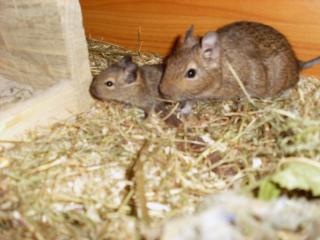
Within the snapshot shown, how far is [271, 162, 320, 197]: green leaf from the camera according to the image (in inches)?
98.9

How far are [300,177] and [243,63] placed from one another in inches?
65.8

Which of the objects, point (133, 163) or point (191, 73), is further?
point (191, 73)

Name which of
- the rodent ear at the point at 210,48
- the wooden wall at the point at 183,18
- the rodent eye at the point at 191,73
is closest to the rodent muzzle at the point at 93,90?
the rodent eye at the point at 191,73

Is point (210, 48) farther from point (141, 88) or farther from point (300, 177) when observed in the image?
point (300, 177)

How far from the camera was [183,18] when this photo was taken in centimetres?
437

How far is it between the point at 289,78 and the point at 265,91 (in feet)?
0.81

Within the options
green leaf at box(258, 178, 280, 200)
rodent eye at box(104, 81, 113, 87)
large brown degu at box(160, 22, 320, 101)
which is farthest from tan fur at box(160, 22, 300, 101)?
green leaf at box(258, 178, 280, 200)

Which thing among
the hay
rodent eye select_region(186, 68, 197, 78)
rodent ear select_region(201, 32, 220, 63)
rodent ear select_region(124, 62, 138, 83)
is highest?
rodent ear select_region(201, 32, 220, 63)

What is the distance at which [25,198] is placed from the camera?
277 cm

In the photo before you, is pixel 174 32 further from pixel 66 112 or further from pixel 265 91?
pixel 66 112

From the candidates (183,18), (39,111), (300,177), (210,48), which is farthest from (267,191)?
(183,18)

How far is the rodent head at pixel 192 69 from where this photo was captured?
3.72m

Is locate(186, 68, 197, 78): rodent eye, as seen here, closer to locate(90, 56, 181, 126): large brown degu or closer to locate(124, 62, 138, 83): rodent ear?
locate(90, 56, 181, 126): large brown degu

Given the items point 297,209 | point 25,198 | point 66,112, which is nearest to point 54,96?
point 66,112
